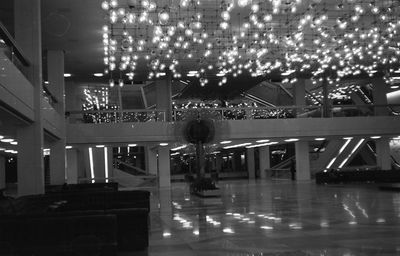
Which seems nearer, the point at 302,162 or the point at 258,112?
the point at 258,112

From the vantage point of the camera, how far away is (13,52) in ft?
40.0

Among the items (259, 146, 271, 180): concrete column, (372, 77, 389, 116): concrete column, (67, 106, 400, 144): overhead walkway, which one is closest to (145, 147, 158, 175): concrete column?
(67, 106, 400, 144): overhead walkway

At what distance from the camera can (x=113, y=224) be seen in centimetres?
726

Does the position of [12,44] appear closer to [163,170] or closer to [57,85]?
[57,85]

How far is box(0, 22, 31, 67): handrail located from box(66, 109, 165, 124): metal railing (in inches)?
608

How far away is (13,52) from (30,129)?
2.53 metres

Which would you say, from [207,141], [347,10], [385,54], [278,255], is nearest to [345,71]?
[385,54]

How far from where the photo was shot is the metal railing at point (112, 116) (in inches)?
1147

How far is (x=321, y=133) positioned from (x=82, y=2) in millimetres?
18861

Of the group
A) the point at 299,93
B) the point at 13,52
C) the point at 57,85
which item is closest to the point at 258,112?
the point at 299,93

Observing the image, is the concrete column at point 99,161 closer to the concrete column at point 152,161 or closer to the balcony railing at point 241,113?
the concrete column at point 152,161

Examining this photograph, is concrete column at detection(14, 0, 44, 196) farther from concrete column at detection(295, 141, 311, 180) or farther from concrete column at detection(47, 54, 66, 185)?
concrete column at detection(295, 141, 311, 180)

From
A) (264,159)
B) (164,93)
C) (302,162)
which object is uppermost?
(164,93)

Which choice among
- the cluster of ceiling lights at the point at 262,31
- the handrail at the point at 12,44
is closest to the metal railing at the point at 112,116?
the cluster of ceiling lights at the point at 262,31
